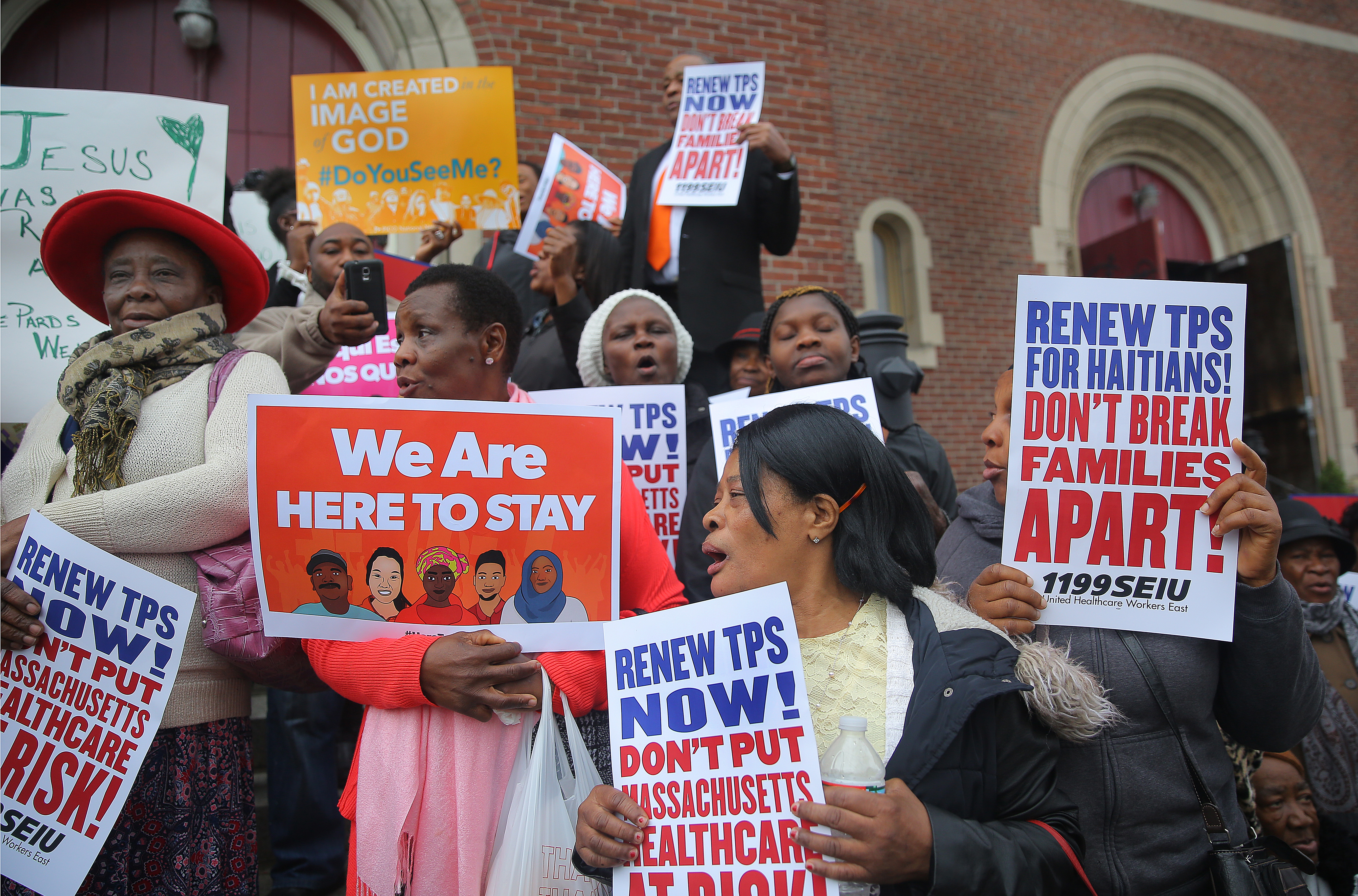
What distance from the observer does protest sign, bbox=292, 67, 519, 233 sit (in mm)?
4316

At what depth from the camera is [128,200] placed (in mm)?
2230

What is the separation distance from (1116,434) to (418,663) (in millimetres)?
1442

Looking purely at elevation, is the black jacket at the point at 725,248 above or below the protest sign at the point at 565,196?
below

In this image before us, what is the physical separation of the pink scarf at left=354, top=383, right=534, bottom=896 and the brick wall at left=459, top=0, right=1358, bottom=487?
5.78 metres

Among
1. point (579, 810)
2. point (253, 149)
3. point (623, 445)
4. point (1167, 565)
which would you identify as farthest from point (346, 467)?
point (253, 149)

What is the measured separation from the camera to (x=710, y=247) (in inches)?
175

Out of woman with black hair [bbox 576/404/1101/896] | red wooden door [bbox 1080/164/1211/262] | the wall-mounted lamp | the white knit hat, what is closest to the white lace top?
woman with black hair [bbox 576/404/1101/896]

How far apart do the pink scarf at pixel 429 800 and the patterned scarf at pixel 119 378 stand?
91cm

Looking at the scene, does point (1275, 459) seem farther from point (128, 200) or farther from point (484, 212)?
point (128, 200)

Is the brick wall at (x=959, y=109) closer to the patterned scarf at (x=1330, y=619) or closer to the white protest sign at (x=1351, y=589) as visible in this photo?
the white protest sign at (x=1351, y=589)

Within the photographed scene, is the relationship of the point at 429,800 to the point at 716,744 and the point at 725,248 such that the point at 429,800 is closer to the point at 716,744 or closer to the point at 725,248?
the point at 716,744

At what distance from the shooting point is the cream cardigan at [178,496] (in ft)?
6.40

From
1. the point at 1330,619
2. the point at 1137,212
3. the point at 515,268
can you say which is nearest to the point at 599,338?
the point at 515,268

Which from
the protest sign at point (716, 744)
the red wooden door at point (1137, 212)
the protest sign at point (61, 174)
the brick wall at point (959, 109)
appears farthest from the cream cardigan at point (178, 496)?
the red wooden door at point (1137, 212)
